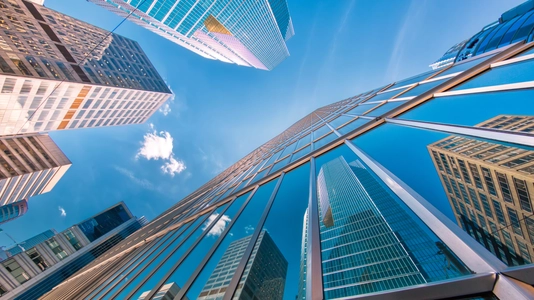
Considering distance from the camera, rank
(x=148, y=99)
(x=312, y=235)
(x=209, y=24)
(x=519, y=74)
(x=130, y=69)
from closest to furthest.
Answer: (x=312, y=235) < (x=519, y=74) < (x=130, y=69) < (x=148, y=99) < (x=209, y=24)

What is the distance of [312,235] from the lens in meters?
3.13

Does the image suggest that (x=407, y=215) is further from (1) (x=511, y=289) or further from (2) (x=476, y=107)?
(2) (x=476, y=107)

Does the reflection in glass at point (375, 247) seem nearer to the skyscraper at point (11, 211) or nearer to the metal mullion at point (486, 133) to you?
the metal mullion at point (486, 133)

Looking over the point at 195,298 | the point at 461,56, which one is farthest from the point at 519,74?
the point at 461,56

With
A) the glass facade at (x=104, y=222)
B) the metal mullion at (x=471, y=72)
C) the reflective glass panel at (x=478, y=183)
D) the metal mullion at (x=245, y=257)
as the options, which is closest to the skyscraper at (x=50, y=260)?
the glass facade at (x=104, y=222)

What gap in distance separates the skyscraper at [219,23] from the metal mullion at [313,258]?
76.1 meters

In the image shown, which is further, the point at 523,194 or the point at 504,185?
the point at 504,185

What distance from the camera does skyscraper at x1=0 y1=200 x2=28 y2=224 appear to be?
8165 centimetres

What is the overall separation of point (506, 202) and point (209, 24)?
103m

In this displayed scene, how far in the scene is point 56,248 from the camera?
54438 mm

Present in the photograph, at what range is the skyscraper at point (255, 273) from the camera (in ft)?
9.66

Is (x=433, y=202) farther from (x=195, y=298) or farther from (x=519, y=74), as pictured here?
(x=195, y=298)

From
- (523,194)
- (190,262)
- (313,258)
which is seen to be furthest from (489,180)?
(190,262)

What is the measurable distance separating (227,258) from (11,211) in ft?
458
